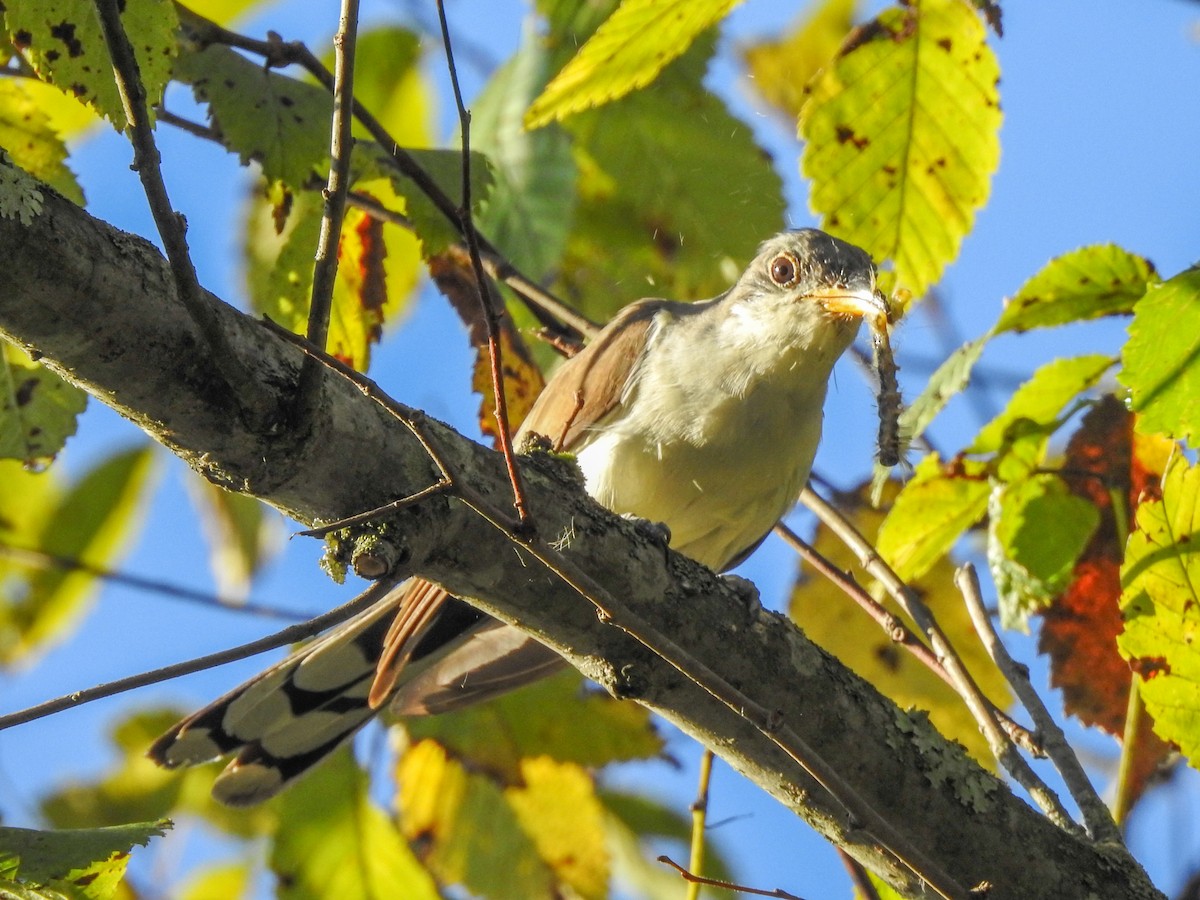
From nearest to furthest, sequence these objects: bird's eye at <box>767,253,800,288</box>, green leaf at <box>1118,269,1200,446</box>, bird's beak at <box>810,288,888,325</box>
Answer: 1. green leaf at <box>1118,269,1200,446</box>
2. bird's beak at <box>810,288,888,325</box>
3. bird's eye at <box>767,253,800,288</box>

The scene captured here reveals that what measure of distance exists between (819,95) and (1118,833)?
183 cm

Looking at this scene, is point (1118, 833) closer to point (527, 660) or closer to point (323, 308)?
point (527, 660)

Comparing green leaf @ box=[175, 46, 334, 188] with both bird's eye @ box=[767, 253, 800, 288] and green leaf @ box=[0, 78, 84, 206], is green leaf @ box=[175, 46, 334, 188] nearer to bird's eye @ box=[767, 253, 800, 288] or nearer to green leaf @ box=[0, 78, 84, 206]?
green leaf @ box=[0, 78, 84, 206]

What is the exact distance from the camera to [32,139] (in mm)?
3023

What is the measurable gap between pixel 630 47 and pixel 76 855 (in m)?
1.78

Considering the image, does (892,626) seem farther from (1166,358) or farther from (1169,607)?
(1166,358)

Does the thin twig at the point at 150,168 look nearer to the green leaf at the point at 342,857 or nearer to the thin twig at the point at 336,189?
the thin twig at the point at 336,189

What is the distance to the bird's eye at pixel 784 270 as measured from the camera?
4410 millimetres

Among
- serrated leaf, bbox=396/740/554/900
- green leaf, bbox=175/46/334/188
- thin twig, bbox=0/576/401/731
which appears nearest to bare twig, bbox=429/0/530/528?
thin twig, bbox=0/576/401/731

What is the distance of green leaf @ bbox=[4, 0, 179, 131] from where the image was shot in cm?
244

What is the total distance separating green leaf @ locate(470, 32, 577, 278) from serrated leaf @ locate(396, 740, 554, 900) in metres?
1.54

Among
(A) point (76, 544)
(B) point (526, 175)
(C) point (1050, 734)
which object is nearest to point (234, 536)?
(A) point (76, 544)

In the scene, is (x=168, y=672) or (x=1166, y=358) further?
(x=1166, y=358)

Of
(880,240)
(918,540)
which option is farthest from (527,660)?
(880,240)
